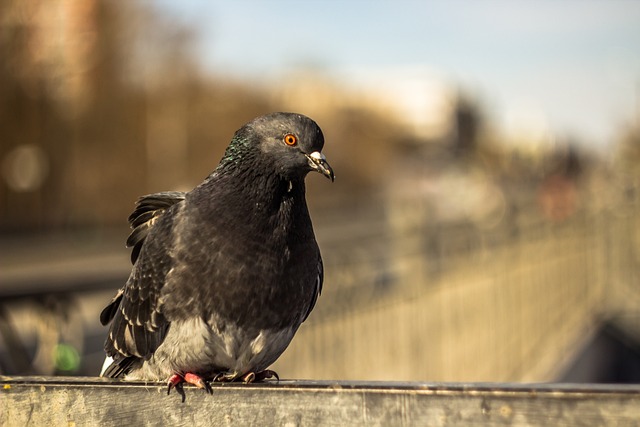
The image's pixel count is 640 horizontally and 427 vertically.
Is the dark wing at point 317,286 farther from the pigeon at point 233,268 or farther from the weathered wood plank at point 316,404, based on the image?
the weathered wood plank at point 316,404

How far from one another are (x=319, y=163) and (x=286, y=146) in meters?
0.13

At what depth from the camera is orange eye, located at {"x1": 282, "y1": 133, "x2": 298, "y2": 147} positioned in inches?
137

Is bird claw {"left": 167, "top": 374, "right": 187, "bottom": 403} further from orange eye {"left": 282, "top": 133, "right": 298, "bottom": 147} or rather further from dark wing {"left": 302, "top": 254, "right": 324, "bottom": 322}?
orange eye {"left": 282, "top": 133, "right": 298, "bottom": 147}

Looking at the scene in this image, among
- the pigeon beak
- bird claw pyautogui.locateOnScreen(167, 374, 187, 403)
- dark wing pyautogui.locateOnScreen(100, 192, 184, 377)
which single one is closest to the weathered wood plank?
bird claw pyautogui.locateOnScreen(167, 374, 187, 403)

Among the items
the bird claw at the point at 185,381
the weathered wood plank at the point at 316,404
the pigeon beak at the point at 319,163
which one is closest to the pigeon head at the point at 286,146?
the pigeon beak at the point at 319,163

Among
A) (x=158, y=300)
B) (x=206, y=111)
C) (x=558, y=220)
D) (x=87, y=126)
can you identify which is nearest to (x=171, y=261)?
(x=158, y=300)

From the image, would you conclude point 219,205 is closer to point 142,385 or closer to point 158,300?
point 158,300

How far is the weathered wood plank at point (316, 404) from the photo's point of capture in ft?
7.02

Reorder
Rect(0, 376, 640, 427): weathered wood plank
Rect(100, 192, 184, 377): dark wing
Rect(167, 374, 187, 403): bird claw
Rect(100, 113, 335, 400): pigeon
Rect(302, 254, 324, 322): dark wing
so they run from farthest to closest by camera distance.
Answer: Rect(302, 254, 324, 322): dark wing, Rect(100, 192, 184, 377): dark wing, Rect(100, 113, 335, 400): pigeon, Rect(167, 374, 187, 403): bird claw, Rect(0, 376, 640, 427): weathered wood plank

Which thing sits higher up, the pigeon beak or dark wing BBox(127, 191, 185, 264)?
the pigeon beak

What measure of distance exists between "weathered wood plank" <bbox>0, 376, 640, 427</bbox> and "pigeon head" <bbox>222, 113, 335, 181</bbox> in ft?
3.40

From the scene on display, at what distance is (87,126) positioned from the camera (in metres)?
42.1

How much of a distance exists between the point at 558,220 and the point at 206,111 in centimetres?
3524

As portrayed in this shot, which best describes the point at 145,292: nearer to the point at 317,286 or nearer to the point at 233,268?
the point at 233,268
